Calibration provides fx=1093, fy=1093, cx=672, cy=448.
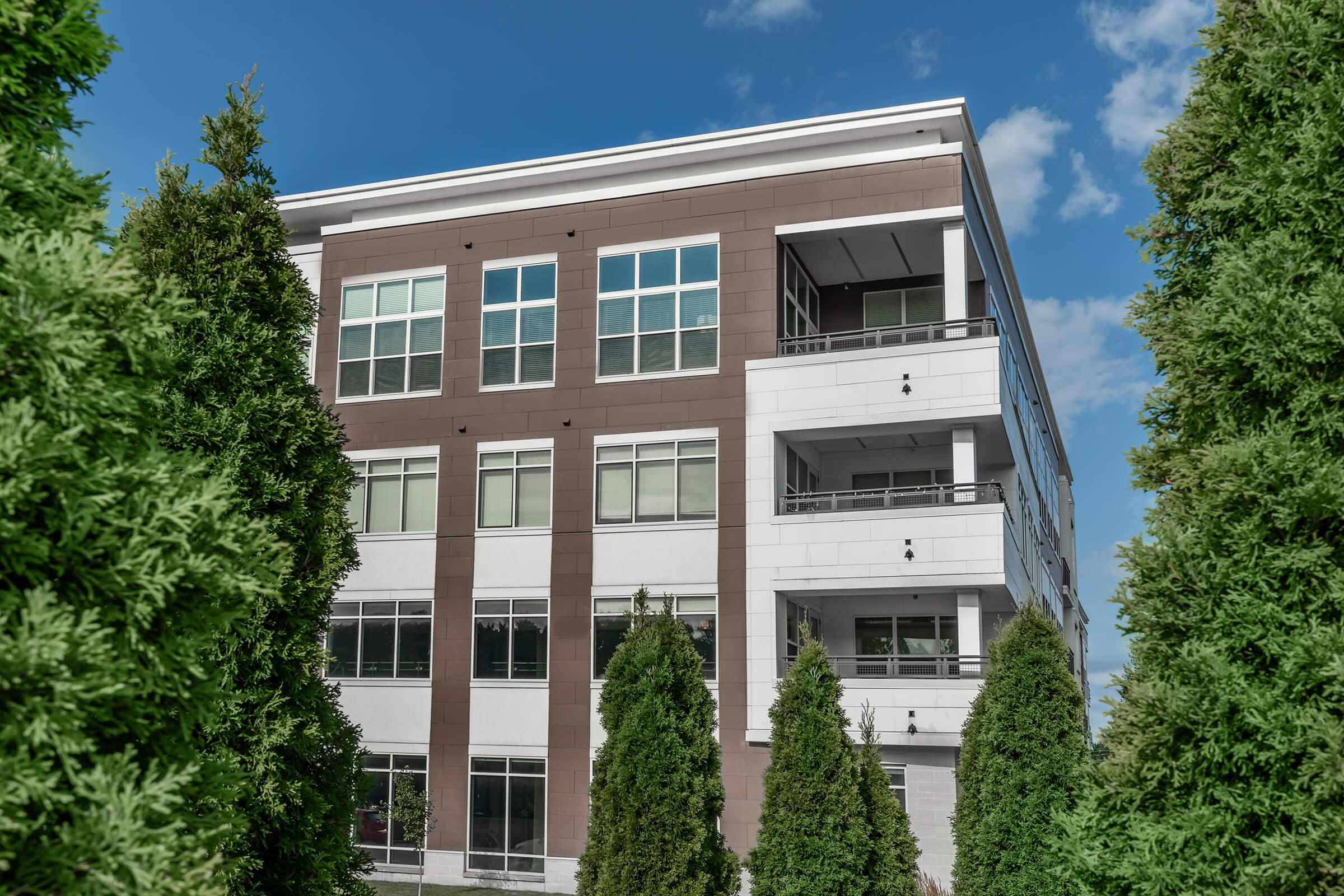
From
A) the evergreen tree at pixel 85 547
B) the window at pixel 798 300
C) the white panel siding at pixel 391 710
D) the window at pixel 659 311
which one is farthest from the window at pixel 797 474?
the evergreen tree at pixel 85 547

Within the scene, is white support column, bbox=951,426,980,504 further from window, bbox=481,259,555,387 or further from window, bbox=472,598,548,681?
window, bbox=472,598,548,681

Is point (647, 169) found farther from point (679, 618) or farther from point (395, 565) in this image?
point (395, 565)

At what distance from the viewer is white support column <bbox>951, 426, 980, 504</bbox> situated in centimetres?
2269

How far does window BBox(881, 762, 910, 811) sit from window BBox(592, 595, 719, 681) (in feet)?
13.1

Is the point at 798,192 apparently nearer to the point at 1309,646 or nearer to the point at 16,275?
the point at 1309,646

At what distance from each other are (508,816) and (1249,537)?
20.4 meters

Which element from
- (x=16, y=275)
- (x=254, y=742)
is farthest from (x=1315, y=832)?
(x=254, y=742)

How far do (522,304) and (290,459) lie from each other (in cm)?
1651

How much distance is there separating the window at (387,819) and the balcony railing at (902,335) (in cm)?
1255

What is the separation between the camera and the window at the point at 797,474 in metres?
24.2

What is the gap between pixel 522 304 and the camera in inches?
1024

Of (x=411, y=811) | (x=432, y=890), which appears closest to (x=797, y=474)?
(x=411, y=811)

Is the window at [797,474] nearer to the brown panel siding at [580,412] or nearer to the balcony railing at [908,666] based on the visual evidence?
the brown panel siding at [580,412]

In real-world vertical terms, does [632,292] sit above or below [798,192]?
below
